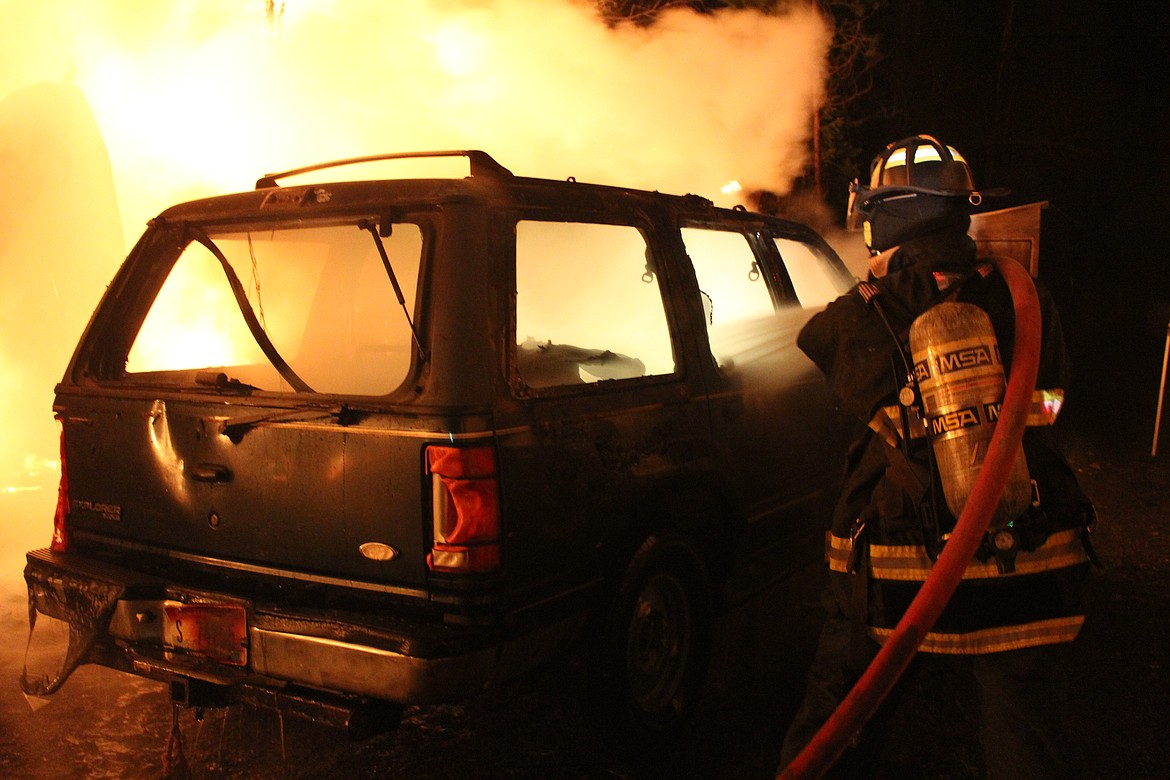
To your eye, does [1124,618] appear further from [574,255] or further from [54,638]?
[54,638]

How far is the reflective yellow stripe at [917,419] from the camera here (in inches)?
90.1

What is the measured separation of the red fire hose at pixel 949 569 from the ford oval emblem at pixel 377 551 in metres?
1.22

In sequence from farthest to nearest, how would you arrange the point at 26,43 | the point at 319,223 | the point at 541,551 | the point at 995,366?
the point at 26,43 < the point at 319,223 < the point at 541,551 < the point at 995,366

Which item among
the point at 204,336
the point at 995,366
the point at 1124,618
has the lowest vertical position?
the point at 1124,618

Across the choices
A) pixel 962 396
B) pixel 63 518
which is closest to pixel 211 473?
pixel 63 518

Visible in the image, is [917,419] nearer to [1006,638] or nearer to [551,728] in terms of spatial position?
[1006,638]

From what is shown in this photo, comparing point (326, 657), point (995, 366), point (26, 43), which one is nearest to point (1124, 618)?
point (995, 366)

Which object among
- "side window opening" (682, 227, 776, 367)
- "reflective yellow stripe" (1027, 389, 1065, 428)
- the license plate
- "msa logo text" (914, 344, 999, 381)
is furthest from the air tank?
the license plate

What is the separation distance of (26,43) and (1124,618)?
26.5 feet

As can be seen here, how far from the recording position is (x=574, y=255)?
12.8 ft

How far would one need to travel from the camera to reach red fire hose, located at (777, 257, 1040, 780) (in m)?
2.12

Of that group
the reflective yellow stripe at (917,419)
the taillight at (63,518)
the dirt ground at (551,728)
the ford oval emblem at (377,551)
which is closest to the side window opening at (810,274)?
the dirt ground at (551,728)

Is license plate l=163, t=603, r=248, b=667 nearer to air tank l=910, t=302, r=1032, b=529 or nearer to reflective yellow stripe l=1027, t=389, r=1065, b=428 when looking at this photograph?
air tank l=910, t=302, r=1032, b=529

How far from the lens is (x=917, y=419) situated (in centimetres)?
230
